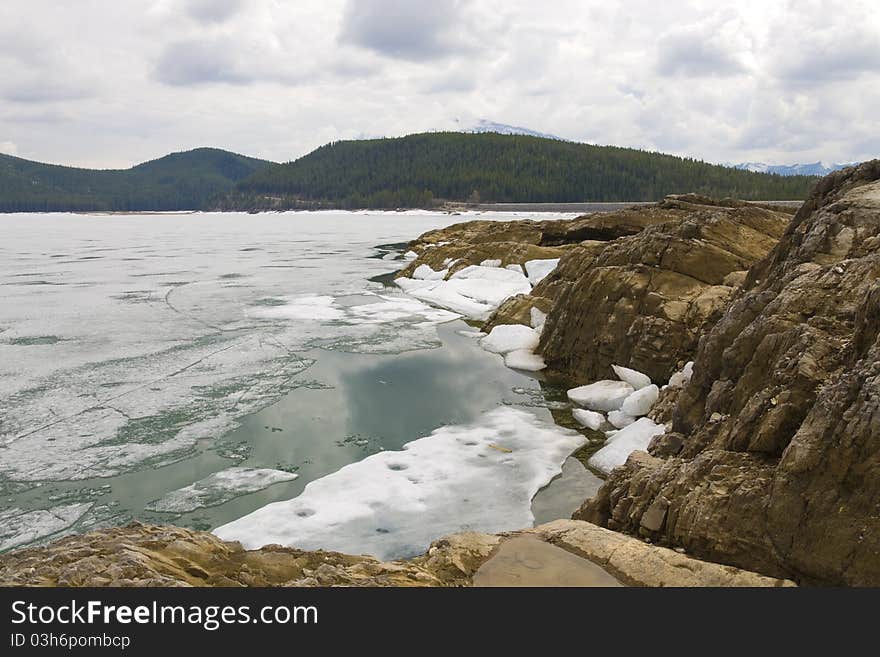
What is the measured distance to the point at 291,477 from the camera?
8.61 meters

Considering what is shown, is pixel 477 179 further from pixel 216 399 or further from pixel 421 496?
pixel 421 496

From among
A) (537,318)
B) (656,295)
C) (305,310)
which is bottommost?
(305,310)

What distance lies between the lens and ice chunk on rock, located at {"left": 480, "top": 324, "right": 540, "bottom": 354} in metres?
15.7

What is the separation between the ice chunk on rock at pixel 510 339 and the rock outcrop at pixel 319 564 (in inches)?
406

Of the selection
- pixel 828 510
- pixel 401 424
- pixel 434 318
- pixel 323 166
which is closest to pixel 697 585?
pixel 828 510

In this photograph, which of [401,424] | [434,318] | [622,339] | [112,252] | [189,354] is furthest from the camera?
[112,252]

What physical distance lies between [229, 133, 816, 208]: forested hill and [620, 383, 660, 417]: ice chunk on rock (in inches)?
4276

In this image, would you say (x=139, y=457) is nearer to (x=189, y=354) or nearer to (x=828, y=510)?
(x=189, y=354)

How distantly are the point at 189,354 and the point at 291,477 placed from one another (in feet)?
23.8

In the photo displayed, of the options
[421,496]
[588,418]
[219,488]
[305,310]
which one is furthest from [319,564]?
[305,310]

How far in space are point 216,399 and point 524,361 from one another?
7.13 metres

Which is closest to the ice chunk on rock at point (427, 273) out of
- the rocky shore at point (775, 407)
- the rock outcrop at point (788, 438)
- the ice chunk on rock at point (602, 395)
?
the rocky shore at point (775, 407)

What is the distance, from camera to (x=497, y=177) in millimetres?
147875

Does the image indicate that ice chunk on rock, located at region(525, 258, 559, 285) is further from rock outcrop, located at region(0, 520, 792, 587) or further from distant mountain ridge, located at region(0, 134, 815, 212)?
distant mountain ridge, located at region(0, 134, 815, 212)
